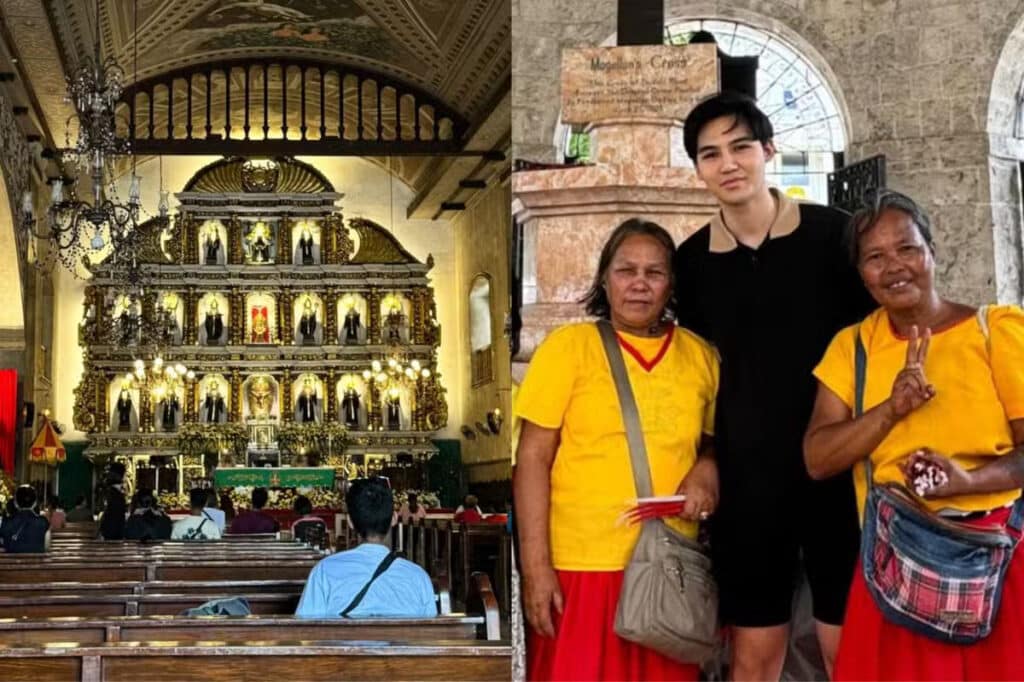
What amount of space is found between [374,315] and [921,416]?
20.3m

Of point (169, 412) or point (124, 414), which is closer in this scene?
point (124, 414)

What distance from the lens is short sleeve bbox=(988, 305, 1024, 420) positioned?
248 cm

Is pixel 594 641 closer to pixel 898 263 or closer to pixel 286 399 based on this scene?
pixel 898 263

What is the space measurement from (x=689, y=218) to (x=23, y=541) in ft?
20.6

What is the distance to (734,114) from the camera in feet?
9.55

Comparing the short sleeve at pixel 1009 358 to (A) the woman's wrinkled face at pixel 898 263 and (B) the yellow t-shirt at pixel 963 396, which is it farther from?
(A) the woman's wrinkled face at pixel 898 263

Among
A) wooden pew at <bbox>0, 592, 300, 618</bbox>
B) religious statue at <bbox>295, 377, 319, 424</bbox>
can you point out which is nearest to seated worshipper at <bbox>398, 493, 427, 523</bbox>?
religious statue at <bbox>295, 377, 319, 424</bbox>

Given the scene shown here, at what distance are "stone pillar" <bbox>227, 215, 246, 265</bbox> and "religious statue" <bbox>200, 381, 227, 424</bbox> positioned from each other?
2.04 meters

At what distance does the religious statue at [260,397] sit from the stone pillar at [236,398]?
0.17 meters

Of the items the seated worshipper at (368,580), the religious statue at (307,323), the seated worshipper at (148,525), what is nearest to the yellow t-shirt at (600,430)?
the seated worshipper at (368,580)

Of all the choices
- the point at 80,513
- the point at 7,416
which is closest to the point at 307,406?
the point at 80,513

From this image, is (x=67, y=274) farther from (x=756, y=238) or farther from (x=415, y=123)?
(x=756, y=238)

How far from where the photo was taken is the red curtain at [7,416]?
59.4ft

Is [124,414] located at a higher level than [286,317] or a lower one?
lower
